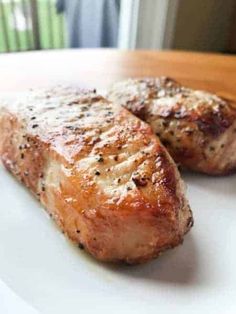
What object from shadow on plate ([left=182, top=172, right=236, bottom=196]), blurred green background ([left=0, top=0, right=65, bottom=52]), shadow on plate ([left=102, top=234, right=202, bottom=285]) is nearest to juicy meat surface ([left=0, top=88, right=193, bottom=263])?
shadow on plate ([left=102, top=234, right=202, bottom=285])

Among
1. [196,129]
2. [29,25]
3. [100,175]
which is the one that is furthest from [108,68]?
[29,25]

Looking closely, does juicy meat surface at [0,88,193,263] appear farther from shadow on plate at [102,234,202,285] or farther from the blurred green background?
the blurred green background

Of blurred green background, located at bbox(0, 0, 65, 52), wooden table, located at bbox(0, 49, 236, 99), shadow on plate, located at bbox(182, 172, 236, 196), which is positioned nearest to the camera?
shadow on plate, located at bbox(182, 172, 236, 196)

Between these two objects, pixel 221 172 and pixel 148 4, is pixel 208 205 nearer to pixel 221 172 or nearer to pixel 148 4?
pixel 221 172

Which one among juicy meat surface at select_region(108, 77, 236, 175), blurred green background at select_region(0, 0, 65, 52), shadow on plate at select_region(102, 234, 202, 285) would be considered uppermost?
juicy meat surface at select_region(108, 77, 236, 175)

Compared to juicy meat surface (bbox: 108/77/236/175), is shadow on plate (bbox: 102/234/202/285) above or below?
below

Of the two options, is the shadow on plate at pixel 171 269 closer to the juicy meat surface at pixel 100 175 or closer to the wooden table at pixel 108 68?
the juicy meat surface at pixel 100 175

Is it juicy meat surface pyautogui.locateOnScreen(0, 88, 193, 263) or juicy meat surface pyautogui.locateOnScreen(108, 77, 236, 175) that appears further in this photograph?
juicy meat surface pyautogui.locateOnScreen(108, 77, 236, 175)

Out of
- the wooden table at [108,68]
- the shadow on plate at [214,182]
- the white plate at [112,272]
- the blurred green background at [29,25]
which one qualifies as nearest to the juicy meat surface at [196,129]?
the shadow on plate at [214,182]
